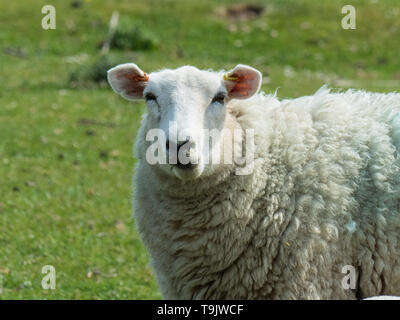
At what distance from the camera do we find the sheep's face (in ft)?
14.0

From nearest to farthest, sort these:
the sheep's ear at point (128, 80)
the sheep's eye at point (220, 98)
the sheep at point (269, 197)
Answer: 1. the sheep at point (269, 197)
2. the sheep's eye at point (220, 98)
3. the sheep's ear at point (128, 80)

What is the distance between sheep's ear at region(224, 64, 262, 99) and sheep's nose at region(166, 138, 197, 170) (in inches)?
34.0

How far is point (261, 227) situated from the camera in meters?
4.56

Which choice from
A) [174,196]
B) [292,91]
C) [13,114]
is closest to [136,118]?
[13,114]

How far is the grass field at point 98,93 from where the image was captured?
22.9ft

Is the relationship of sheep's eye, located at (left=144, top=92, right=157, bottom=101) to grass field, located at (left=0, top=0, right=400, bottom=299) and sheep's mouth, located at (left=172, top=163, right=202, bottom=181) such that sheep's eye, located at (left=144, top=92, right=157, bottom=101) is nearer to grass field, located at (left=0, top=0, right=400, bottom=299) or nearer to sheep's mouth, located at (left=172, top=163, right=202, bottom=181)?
sheep's mouth, located at (left=172, top=163, right=202, bottom=181)

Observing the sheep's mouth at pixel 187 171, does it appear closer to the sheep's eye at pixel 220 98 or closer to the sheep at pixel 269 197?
the sheep at pixel 269 197

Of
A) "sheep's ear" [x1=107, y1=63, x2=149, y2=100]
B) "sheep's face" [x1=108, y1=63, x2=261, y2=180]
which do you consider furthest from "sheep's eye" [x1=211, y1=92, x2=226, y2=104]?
"sheep's ear" [x1=107, y1=63, x2=149, y2=100]

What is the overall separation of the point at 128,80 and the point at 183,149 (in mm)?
1133

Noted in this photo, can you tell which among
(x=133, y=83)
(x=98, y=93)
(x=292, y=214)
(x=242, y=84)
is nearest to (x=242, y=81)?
(x=242, y=84)

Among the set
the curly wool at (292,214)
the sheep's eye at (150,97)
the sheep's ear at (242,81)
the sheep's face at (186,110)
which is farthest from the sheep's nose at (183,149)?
the sheep's ear at (242,81)

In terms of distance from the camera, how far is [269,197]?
183 inches

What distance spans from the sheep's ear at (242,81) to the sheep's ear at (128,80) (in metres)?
0.63

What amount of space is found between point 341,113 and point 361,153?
36cm
